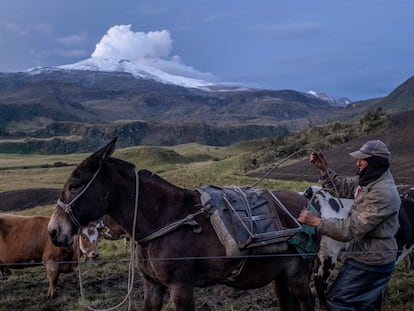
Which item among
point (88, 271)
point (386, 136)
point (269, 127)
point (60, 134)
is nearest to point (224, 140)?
point (269, 127)

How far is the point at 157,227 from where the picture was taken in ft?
16.6

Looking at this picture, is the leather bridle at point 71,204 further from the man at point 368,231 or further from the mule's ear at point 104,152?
the man at point 368,231

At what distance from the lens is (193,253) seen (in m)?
5.02

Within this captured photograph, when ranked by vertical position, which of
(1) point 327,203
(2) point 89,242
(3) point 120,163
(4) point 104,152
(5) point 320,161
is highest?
(4) point 104,152

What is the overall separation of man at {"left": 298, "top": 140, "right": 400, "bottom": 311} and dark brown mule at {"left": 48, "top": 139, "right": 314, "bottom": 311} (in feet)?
2.31

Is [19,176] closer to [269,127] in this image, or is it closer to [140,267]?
[140,267]

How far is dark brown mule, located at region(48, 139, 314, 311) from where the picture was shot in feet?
16.1

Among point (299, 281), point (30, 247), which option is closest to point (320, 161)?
point (299, 281)

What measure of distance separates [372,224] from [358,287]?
29.5 inches

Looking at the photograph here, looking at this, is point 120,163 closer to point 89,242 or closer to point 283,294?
point 283,294

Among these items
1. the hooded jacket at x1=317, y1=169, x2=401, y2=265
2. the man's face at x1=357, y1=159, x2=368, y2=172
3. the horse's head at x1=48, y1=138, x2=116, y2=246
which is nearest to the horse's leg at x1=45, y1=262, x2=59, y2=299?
the horse's head at x1=48, y1=138, x2=116, y2=246

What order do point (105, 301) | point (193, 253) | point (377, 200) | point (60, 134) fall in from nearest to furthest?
point (377, 200) → point (193, 253) → point (105, 301) → point (60, 134)

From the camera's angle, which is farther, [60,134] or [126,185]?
[60,134]

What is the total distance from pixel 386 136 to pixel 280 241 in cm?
3415
